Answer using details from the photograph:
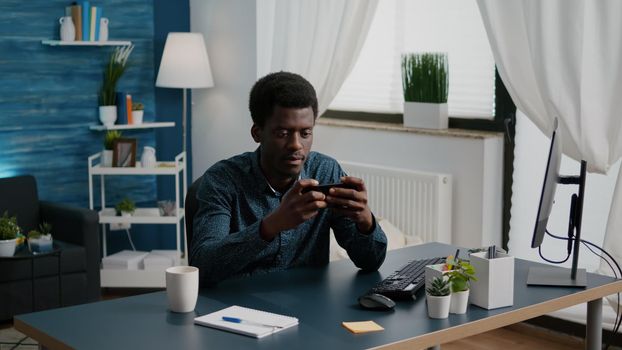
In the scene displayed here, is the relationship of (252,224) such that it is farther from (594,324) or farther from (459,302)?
(594,324)

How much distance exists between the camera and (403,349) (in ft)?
6.47

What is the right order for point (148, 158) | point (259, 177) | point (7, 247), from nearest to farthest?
1. point (259, 177)
2. point (7, 247)
3. point (148, 158)

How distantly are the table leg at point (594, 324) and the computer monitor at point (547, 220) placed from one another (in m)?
0.09

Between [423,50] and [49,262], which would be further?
[423,50]

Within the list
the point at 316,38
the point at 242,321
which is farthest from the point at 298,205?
the point at 316,38

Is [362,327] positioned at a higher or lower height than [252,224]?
lower

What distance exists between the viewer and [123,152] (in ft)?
17.4

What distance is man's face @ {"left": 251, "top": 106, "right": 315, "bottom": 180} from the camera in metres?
2.52

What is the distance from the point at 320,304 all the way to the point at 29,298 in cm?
279

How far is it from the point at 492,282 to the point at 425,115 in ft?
8.76

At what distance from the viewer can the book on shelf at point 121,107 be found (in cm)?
555

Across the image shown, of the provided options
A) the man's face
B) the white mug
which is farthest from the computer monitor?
the white mug

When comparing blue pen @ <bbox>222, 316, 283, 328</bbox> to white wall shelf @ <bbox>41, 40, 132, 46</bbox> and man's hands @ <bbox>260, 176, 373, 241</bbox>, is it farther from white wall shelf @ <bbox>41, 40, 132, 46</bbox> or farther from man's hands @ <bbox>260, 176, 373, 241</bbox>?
white wall shelf @ <bbox>41, 40, 132, 46</bbox>

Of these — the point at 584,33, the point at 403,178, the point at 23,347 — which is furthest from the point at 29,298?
the point at 584,33
